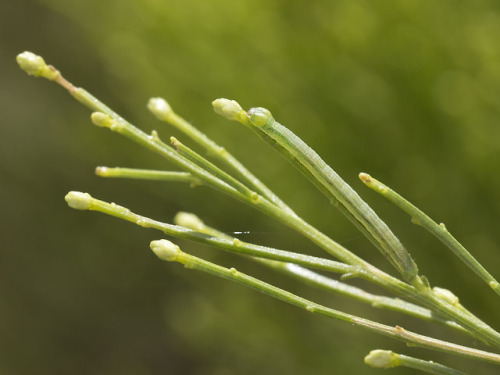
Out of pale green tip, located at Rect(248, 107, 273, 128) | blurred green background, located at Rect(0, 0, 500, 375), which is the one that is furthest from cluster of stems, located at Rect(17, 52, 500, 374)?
blurred green background, located at Rect(0, 0, 500, 375)

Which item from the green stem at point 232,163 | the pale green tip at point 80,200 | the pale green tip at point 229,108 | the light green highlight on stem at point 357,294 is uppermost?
the green stem at point 232,163

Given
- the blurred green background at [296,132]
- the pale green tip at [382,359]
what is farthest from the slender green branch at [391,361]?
the blurred green background at [296,132]

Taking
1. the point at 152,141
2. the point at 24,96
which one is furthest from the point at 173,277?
the point at 152,141

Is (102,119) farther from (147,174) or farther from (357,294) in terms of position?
(357,294)

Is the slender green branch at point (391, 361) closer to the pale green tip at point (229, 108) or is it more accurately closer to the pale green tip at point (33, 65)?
the pale green tip at point (229, 108)

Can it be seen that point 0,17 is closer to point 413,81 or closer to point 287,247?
point 287,247
